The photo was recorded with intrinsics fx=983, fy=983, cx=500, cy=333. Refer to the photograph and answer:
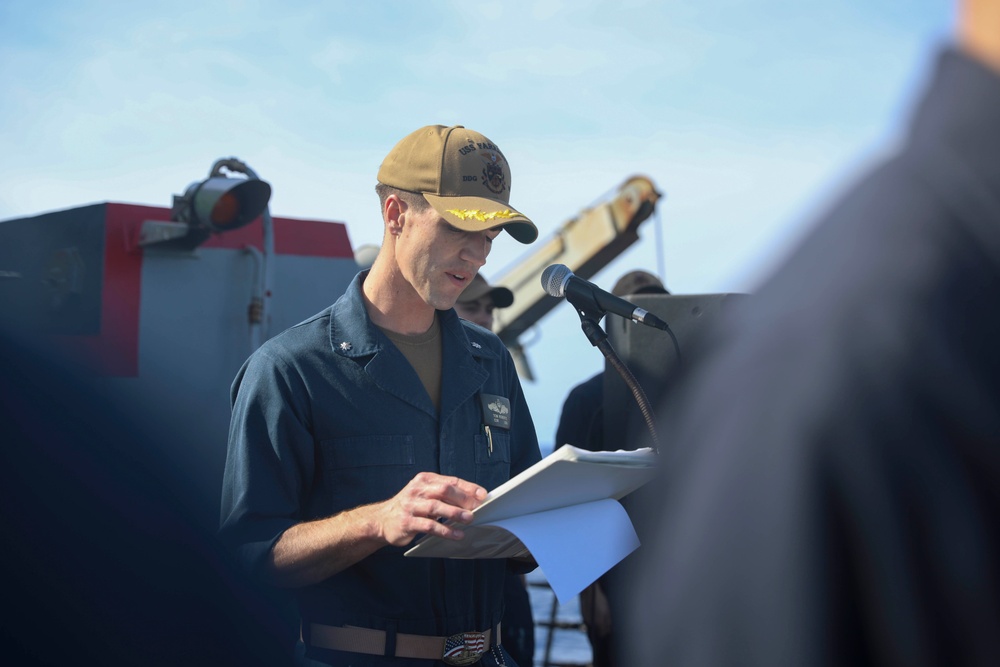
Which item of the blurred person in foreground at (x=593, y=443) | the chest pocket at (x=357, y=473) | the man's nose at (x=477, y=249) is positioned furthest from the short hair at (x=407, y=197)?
the blurred person in foreground at (x=593, y=443)

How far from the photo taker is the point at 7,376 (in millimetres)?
1833

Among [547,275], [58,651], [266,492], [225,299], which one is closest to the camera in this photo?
[58,651]

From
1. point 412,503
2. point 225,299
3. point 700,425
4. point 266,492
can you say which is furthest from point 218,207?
point 700,425

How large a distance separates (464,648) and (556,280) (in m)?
0.97

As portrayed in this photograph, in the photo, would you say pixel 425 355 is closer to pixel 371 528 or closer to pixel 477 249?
pixel 477 249

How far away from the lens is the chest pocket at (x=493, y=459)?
2357 mm

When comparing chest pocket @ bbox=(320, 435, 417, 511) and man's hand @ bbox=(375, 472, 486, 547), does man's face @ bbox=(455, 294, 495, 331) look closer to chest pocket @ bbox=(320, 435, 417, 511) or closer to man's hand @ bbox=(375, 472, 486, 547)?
chest pocket @ bbox=(320, 435, 417, 511)

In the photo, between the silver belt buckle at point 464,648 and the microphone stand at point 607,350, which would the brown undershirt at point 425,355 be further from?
the silver belt buckle at point 464,648

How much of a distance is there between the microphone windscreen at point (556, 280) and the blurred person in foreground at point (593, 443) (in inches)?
60.2

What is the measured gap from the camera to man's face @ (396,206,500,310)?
2324 mm

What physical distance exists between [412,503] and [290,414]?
438 millimetres

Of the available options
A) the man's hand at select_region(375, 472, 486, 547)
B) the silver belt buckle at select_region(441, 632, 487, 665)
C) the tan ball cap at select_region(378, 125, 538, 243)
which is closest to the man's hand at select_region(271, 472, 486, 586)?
the man's hand at select_region(375, 472, 486, 547)

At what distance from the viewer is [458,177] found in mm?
2328

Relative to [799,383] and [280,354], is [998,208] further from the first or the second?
[280,354]
